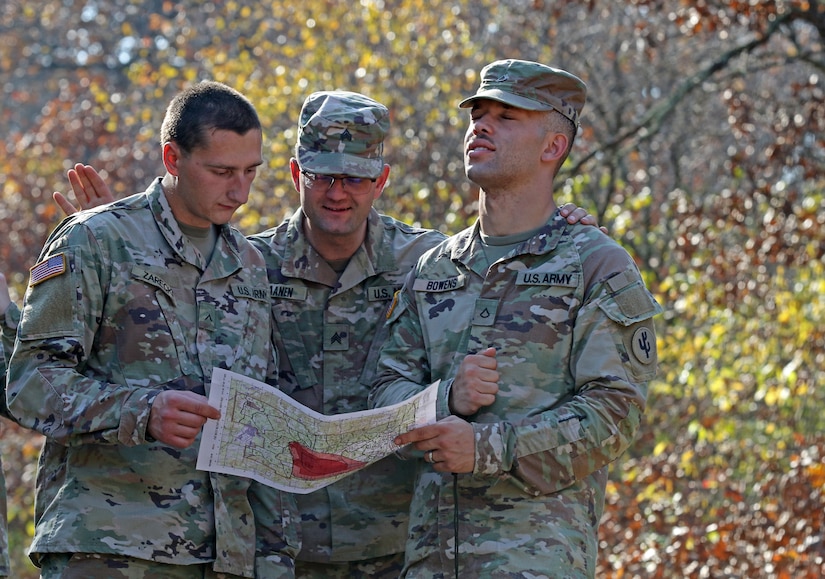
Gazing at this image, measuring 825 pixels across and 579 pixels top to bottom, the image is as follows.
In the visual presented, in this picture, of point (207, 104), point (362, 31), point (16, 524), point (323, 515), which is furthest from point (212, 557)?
point (16, 524)

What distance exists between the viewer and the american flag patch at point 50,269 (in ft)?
12.9

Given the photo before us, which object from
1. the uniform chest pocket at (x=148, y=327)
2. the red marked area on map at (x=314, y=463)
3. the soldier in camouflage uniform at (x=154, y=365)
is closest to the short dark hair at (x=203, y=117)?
the soldier in camouflage uniform at (x=154, y=365)

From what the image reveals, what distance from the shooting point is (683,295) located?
9.88 metres

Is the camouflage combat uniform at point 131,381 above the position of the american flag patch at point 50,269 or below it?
below

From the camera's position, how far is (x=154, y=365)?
4.03m

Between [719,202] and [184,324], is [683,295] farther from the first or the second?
[184,324]

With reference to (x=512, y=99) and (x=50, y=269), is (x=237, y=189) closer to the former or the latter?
(x=50, y=269)

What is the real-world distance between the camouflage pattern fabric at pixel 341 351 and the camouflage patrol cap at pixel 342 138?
1.04 feet

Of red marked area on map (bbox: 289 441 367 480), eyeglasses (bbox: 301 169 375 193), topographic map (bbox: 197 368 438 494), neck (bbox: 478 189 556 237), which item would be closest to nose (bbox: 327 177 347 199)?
eyeglasses (bbox: 301 169 375 193)

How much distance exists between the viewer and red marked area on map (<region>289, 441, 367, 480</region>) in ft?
13.0

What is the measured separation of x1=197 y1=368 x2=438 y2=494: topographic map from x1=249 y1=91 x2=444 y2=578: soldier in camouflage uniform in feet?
1.90

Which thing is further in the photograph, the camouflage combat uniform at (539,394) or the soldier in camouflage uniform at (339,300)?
the soldier in camouflage uniform at (339,300)

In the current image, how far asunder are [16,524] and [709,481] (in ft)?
28.9

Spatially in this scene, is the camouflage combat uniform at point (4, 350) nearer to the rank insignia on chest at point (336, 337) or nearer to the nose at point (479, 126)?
the rank insignia on chest at point (336, 337)
